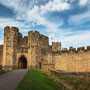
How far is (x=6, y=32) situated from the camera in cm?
2905

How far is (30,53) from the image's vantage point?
29.5 metres

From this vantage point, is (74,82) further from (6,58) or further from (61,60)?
(6,58)

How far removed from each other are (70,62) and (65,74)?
417 inches

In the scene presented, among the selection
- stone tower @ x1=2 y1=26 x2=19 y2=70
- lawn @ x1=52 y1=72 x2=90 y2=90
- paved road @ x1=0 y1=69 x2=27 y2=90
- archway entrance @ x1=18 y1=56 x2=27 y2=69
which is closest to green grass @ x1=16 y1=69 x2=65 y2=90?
paved road @ x1=0 y1=69 x2=27 y2=90

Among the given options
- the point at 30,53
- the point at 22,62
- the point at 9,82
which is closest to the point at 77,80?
the point at 9,82

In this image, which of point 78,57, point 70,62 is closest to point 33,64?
point 70,62

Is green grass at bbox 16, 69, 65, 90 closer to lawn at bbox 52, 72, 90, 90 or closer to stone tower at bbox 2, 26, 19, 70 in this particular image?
lawn at bbox 52, 72, 90, 90

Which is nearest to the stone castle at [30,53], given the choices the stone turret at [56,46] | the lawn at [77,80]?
the stone turret at [56,46]

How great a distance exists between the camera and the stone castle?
25.0 m

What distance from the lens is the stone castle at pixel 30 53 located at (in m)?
25.0

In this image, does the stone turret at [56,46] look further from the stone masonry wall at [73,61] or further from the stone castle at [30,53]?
the stone masonry wall at [73,61]

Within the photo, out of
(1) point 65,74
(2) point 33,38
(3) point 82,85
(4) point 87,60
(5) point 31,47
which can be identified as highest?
(2) point 33,38

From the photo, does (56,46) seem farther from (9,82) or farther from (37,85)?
(37,85)

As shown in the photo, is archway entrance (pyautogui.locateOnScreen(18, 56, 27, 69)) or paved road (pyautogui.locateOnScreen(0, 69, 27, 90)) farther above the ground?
archway entrance (pyautogui.locateOnScreen(18, 56, 27, 69))
